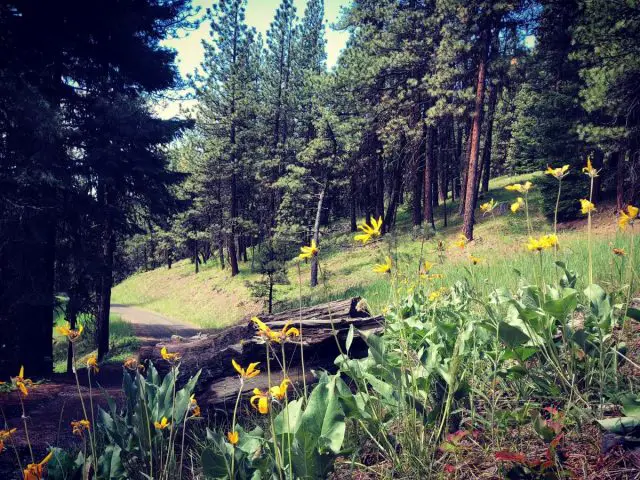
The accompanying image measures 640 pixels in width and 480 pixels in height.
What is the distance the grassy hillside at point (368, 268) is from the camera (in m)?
6.79

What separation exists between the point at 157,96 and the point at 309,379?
9.66m

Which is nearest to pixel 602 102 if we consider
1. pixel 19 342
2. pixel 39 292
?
pixel 39 292

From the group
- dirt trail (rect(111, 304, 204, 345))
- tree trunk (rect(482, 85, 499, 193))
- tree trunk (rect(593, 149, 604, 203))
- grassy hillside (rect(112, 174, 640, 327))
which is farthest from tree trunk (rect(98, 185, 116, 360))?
tree trunk (rect(593, 149, 604, 203))

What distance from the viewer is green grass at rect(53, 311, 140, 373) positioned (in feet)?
35.8

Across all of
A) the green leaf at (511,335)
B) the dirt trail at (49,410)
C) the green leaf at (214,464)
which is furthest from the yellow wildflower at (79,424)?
the green leaf at (511,335)

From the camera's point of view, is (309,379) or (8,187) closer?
(309,379)

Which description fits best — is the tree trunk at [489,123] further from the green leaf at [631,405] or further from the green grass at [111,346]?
the green leaf at [631,405]

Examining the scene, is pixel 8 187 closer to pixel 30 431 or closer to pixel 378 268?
pixel 30 431

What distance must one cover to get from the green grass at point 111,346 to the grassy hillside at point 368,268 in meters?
3.29

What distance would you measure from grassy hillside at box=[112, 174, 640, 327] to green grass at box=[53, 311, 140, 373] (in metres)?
3.29

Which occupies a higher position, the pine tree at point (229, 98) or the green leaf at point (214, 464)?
the pine tree at point (229, 98)

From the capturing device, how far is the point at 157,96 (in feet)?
34.4

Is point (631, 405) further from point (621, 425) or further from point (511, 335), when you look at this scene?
point (511, 335)

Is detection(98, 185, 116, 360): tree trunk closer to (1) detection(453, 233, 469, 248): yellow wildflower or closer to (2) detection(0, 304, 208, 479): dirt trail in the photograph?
(2) detection(0, 304, 208, 479): dirt trail
